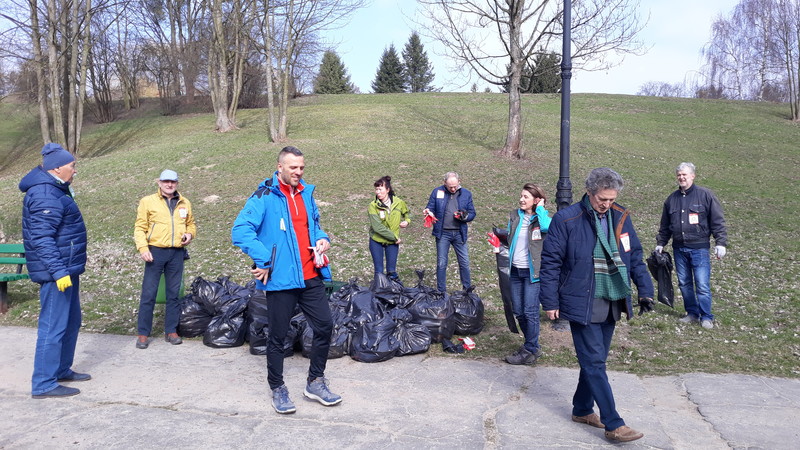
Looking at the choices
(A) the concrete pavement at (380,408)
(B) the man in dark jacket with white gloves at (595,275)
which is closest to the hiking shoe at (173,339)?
(A) the concrete pavement at (380,408)

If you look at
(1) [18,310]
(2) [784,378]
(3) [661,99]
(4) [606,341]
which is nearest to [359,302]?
(4) [606,341]

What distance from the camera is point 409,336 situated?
623 cm

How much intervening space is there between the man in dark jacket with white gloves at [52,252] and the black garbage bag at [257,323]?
1664 mm

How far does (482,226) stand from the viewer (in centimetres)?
1335

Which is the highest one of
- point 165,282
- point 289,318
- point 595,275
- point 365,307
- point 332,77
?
point 332,77

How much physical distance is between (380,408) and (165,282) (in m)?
3.18

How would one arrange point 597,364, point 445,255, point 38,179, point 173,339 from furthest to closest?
point 445,255 < point 173,339 < point 38,179 < point 597,364

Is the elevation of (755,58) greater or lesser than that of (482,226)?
greater

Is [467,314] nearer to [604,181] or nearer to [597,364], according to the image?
[597,364]

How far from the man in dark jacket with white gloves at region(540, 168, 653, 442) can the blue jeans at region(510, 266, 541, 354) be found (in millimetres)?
1531

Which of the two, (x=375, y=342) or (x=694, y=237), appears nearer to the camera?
(x=375, y=342)

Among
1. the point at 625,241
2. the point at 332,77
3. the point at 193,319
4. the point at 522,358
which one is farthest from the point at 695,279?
the point at 332,77

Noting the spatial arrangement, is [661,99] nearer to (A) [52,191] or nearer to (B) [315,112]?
(B) [315,112]

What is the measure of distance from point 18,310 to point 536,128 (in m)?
22.0
